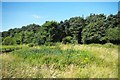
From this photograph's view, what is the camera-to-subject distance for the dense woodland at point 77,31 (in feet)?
93.8

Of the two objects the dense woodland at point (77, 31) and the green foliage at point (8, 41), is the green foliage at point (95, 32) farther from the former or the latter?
the green foliage at point (8, 41)

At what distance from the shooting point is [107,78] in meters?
5.53

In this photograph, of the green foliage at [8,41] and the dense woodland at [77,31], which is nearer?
the dense woodland at [77,31]

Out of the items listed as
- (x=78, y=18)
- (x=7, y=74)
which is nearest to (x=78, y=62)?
(x=7, y=74)

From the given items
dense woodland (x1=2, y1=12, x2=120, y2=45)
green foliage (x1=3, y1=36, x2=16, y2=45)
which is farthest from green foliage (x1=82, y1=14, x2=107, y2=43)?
green foliage (x1=3, y1=36, x2=16, y2=45)

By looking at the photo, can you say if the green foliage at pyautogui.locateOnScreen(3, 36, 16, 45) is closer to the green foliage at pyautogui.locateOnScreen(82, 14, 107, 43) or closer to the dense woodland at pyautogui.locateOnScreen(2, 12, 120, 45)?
the dense woodland at pyautogui.locateOnScreen(2, 12, 120, 45)

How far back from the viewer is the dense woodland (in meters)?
28.6

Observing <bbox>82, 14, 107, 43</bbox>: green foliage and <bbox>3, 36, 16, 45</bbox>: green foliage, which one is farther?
<bbox>3, 36, 16, 45</bbox>: green foliage

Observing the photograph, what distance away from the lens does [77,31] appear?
121ft

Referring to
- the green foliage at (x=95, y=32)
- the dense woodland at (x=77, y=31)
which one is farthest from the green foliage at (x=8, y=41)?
the green foliage at (x=95, y=32)

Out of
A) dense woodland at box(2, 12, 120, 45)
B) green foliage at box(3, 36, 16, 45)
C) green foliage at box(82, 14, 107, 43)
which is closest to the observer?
dense woodland at box(2, 12, 120, 45)

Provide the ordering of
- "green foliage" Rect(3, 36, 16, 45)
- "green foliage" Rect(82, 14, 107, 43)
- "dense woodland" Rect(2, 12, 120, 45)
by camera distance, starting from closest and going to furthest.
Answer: "dense woodland" Rect(2, 12, 120, 45), "green foliage" Rect(82, 14, 107, 43), "green foliage" Rect(3, 36, 16, 45)

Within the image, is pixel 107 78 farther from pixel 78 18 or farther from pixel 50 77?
pixel 78 18

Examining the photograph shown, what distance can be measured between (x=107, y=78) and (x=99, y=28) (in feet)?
95.9
